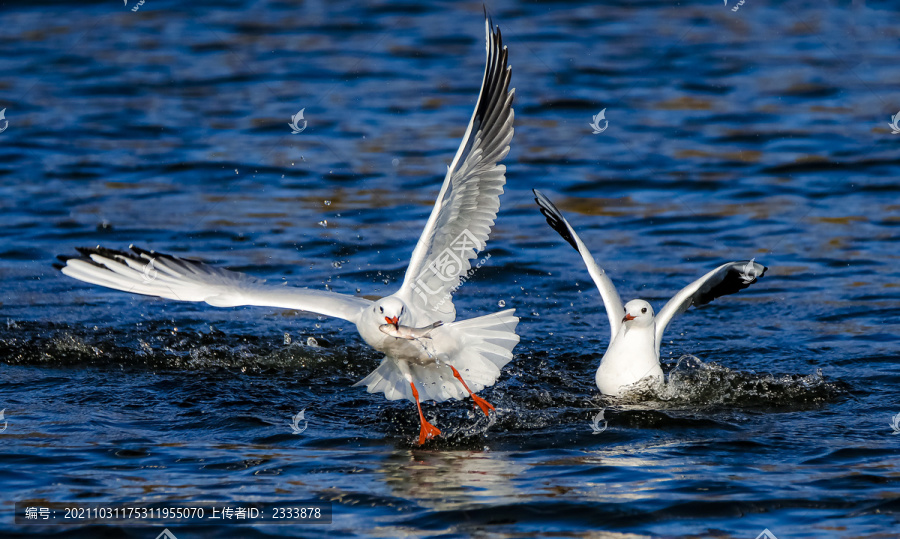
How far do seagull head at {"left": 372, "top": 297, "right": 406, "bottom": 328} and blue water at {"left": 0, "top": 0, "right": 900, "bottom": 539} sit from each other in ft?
2.69

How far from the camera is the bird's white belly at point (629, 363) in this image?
7305mm

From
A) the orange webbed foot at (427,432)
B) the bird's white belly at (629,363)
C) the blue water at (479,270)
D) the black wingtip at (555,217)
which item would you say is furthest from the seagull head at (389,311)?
the black wingtip at (555,217)

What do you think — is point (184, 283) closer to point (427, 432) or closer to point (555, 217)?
point (427, 432)

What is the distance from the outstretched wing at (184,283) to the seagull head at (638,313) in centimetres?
178

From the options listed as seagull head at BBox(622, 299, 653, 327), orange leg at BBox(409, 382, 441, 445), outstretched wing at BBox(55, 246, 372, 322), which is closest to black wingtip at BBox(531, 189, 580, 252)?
seagull head at BBox(622, 299, 653, 327)

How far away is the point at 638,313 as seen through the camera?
23.8 feet

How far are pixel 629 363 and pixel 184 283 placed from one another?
3071 millimetres

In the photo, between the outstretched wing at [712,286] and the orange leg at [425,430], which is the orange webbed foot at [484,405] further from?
the outstretched wing at [712,286]

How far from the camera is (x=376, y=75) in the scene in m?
17.3

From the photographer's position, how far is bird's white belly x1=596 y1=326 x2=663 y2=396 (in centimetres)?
730

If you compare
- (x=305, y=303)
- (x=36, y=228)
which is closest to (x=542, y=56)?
(x=36, y=228)

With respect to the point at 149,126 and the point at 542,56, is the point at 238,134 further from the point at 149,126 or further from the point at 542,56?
the point at 542,56

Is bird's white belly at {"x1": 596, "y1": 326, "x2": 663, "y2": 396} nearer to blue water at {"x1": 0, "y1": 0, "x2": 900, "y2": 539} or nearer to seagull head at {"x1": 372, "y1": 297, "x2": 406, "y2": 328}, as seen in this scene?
blue water at {"x1": 0, "y1": 0, "x2": 900, "y2": 539}

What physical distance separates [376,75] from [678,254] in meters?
7.68
